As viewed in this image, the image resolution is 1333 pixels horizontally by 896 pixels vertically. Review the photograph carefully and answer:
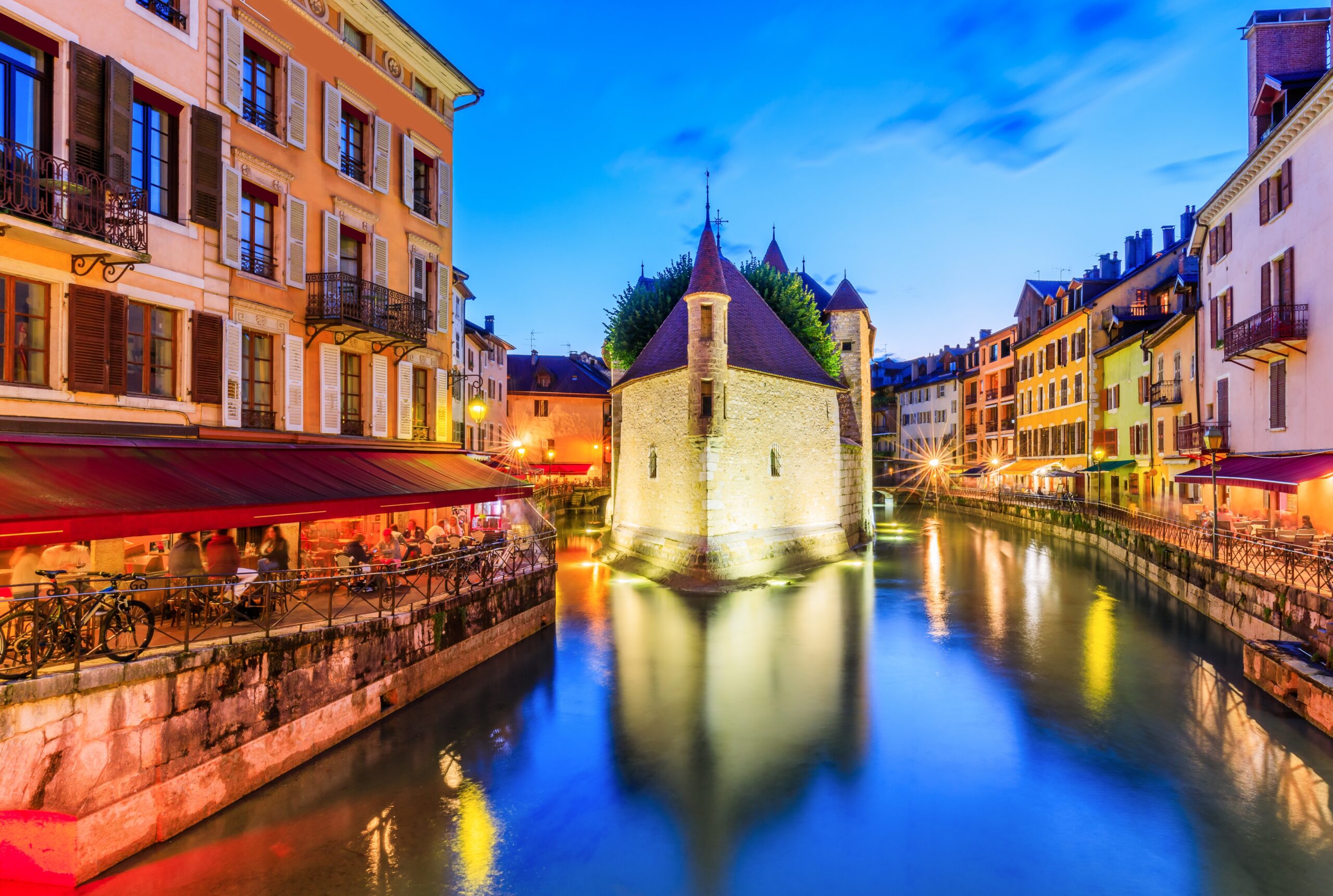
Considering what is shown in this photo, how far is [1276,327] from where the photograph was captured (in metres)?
15.7

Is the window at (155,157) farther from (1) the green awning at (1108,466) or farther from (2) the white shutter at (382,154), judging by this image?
(1) the green awning at (1108,466)

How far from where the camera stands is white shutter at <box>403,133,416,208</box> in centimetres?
1491

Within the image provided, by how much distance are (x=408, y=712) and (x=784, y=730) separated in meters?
5.77

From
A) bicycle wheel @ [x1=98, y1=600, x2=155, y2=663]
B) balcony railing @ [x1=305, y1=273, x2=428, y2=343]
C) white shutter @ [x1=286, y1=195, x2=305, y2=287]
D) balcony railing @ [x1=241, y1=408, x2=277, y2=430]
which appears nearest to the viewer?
bicycle wheel @ [x1=98, y1=600, x2=155, y2=663]

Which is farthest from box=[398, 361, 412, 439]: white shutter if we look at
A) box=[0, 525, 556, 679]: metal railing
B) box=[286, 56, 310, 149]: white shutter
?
box=[286, 56, 310, 149]: white shutter

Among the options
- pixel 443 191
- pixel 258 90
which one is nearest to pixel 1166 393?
pixel 443 191

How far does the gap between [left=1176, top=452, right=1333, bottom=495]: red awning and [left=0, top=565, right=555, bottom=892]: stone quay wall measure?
16719 mm

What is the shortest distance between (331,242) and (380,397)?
9.97 ft

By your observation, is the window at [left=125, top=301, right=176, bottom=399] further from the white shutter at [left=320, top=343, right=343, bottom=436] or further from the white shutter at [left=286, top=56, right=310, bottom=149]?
the white shutter at [left=286, top=56, right=310, bottom=149]

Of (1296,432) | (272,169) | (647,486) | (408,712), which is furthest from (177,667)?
(1296,432)

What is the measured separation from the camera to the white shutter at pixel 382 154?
1409 centimetres

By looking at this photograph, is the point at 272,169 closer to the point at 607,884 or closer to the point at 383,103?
the point at 383,103

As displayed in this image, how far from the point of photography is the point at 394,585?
10234 millimetres

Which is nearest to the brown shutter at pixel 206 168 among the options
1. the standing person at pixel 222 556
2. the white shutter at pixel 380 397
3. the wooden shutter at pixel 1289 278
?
the white shutter at pixel 380 397
